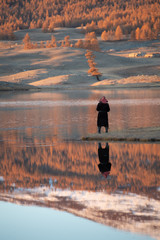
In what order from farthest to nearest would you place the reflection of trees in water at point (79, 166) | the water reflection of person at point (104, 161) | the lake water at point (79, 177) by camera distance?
the water reflection of person at point (104, 161) → the reflection of trees in water at point (79, 166) → the lake water at point (79, 177)

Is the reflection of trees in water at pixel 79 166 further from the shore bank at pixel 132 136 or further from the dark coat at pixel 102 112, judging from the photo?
the dark coat at pixel 102 112

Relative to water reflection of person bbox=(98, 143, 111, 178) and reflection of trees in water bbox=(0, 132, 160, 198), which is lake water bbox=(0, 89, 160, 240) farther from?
water reflection of person bbox=(98, 143, 111, 178)

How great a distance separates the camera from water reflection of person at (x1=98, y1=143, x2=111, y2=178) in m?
11.8

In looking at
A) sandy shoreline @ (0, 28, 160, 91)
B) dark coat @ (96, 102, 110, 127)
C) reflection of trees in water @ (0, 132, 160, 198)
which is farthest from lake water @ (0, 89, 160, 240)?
sandy shoreline @ (0, 28, 160, 91)

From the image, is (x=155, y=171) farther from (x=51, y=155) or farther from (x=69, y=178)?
(x=51, y=155)

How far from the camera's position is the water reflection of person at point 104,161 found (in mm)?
11796

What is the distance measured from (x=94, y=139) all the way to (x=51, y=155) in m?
3.81

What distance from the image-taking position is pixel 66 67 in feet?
389

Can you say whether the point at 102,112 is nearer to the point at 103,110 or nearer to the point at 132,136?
the point at 103,110

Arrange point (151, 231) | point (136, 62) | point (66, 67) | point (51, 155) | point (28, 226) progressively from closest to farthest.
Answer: point (151, 231) < point (28, 226) < point (51, 155) < point (66, 67) < point (136, 62)

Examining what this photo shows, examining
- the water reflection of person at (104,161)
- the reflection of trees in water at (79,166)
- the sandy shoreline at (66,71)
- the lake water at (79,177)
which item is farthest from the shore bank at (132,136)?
the sandy shoreline at (66,71)

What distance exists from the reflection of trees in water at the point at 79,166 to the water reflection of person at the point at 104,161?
14 cm

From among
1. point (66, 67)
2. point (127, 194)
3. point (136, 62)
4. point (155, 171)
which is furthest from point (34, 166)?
point (136, 62)

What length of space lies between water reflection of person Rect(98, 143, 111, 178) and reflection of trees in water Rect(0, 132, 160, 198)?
14cm
